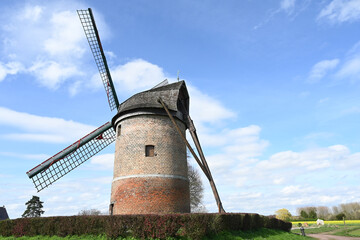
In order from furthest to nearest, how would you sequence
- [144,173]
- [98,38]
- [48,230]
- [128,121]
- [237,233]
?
1. [98,38]
2. [128,121]
3. [144,173]
4. [237,233]
5. [48,230]

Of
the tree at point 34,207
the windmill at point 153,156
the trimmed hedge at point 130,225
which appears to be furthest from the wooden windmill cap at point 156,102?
the tree at point 34,207

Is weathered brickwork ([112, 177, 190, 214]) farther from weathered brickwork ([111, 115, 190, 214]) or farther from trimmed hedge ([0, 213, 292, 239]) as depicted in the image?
trimmed hedge ([0, 213, 292, 239])

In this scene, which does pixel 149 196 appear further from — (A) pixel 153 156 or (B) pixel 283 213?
(B) pixel 283 213

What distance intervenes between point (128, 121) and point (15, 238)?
26.2 feet

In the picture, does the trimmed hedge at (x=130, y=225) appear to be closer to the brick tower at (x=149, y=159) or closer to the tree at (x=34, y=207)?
the brick tower at (x=149, y=159)

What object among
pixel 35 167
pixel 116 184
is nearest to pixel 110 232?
pixel 116 184

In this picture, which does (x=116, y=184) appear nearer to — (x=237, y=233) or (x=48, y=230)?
(x=48, y=230)

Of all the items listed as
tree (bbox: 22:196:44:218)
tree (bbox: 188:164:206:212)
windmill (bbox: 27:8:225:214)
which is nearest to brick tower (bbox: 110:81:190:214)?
windmill (bbox: 27:8:225:214)

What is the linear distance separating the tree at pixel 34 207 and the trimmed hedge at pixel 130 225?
2996 centimetres

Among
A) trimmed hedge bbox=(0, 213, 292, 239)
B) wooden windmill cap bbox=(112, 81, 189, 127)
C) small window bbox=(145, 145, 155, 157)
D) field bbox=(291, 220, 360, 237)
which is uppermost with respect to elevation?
wooden windmill cap bbox=(112, 81, 189, 127)

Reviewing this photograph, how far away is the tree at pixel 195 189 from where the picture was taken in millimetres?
32156

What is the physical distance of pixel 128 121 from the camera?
15.3m

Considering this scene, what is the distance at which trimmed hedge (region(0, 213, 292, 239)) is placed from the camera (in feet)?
31.8

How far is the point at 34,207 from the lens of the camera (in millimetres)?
39312
